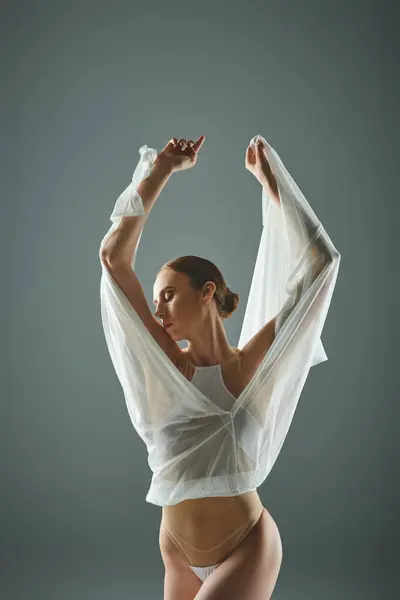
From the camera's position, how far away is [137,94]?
4.73m

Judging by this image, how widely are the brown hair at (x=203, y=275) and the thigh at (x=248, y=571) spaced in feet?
2.08

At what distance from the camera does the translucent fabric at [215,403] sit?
2242mm

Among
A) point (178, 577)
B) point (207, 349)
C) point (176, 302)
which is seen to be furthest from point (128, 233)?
point (178, 577)

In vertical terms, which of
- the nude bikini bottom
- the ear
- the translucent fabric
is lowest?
the nude bikini bottom

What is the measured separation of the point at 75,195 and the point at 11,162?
0.44 meters

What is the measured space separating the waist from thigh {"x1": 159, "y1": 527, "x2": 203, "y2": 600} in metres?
0.08

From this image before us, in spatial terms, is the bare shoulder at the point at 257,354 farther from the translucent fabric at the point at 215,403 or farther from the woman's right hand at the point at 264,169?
the woman's right hand at the point at 264,169

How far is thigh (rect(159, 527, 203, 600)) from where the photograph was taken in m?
2.30

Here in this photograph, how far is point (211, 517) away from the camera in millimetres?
2244

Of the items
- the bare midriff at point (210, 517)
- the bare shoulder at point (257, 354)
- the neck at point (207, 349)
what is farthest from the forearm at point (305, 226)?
the bare midriff at point (210, 517)

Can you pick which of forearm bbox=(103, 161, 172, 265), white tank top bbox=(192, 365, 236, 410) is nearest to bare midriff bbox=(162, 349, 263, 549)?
white tank top bbox=(192, 365, 236, 410)

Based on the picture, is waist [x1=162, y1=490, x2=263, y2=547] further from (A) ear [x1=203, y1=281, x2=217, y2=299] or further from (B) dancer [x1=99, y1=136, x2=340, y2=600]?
(A) ear [x1=203, y1=281, x2=217, y2=299]

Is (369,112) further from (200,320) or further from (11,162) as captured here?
(200,320)

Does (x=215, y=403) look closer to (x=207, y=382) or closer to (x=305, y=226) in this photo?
(x=207, y=382)
